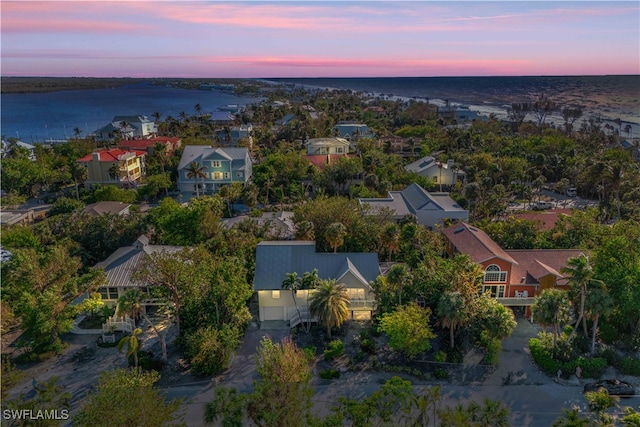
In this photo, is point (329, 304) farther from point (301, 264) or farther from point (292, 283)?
point (301, 264)

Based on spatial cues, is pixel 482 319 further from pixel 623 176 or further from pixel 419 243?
pixel 623 176

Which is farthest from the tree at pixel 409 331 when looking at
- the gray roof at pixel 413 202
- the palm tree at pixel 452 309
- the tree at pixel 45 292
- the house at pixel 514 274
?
the gray roof at pixel 413 202

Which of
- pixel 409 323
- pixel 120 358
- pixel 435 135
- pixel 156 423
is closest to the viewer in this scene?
pixel 156 423

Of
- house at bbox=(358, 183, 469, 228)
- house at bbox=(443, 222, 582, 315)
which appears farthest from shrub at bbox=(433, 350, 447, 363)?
house at bbox=(358, 183, 469, 228)

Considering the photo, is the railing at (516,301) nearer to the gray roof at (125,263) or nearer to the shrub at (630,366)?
the shrub at (630,366)

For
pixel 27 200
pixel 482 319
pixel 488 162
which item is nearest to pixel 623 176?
pixel 488 162

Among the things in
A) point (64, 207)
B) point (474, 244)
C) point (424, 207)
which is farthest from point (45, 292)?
point (424, 207)

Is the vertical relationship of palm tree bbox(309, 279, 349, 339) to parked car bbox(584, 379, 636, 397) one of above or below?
above

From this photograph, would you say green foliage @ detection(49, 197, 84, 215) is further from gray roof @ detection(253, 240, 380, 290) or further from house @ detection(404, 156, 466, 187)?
house @ detection(404, 156, 466, 187)
